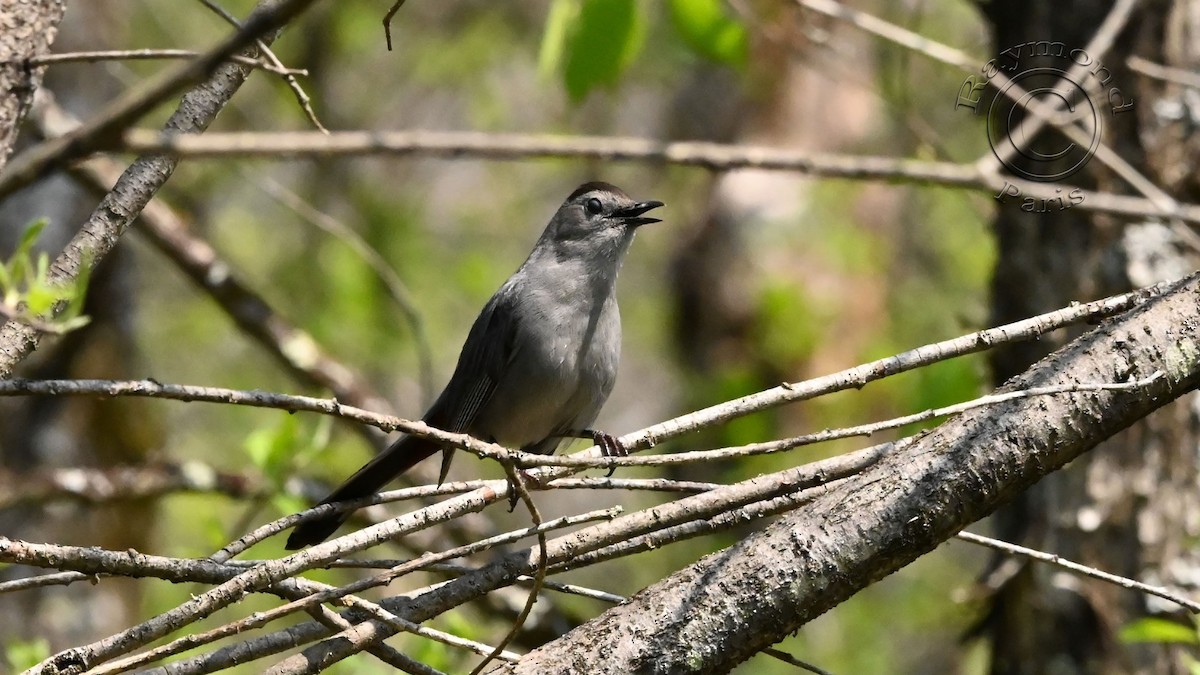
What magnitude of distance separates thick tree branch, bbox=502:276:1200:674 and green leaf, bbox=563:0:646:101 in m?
2.00

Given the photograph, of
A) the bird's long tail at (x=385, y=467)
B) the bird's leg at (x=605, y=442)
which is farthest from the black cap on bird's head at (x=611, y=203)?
the bird's long tail at (x=385, y=467)

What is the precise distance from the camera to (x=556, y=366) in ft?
14.2

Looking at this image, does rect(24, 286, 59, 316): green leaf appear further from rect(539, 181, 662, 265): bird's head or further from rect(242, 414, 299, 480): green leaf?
rect(539, 181, 662, 265): bird's head

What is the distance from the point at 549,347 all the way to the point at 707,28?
1350mm

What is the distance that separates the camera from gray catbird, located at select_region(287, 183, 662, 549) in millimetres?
4352

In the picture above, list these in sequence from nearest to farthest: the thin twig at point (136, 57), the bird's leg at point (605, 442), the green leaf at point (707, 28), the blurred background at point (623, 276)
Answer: the thin twig at point (136, 57) < the bird's leg at point (605, 442) < the green leaf at point (707, 28) < the blurred background at point (623, 276)

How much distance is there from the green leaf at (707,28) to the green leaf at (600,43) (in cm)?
36

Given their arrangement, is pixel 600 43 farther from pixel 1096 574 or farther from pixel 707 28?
pixel 1096 574

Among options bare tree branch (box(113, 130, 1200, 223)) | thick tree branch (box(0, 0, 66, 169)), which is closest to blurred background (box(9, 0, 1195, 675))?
bare tree branch (box(113, 130, 1200, 223))

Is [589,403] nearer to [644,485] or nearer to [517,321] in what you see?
[517,321]

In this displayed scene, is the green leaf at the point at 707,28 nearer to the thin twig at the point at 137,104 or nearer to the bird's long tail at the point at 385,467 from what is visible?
the bird's long tail at the point at 385,467

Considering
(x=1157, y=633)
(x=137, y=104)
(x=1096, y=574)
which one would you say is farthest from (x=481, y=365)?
(x=137, y=104)

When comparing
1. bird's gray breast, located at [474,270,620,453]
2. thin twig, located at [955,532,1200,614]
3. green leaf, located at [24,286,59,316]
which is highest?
bird's gray breast, located at [474,270,620,453]

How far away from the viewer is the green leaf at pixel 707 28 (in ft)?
13.8
